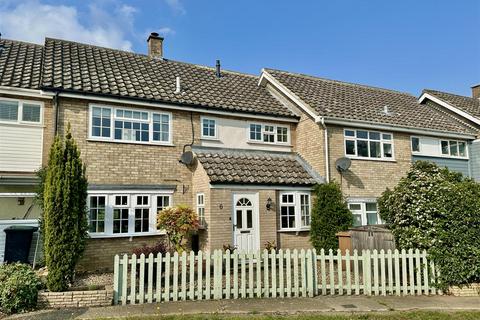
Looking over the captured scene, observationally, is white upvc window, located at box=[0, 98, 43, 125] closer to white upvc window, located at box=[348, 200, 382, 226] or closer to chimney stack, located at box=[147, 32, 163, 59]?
chimney stack, located at box=[147, 32, 163, 59]

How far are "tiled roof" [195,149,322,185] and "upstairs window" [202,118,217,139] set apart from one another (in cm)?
71

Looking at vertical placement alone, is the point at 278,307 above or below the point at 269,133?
below

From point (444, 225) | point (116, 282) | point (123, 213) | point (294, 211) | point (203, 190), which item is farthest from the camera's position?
point (294, 211)

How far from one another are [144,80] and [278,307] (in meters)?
11.3

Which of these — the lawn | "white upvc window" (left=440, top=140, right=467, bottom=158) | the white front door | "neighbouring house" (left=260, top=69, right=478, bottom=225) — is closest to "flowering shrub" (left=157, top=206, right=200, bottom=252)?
the white front door

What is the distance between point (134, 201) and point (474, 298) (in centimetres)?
1075

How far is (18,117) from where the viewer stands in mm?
12602

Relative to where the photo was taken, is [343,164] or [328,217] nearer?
[328,217]

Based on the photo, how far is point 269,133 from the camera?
1700 centimetres

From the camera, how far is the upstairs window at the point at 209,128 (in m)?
15.4

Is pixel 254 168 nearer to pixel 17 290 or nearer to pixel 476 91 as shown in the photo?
pixel 17 290

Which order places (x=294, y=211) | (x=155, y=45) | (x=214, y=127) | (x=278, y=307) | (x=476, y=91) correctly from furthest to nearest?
(x=476, y=91) → (x=155, y=45) → (x=214, y=127) → (x=294, y=211) → (x=278, y=307)

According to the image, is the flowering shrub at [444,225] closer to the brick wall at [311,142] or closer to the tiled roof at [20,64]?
the brick wall at [311,142]

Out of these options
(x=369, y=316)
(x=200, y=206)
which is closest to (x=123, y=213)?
(x=200, y=206)
